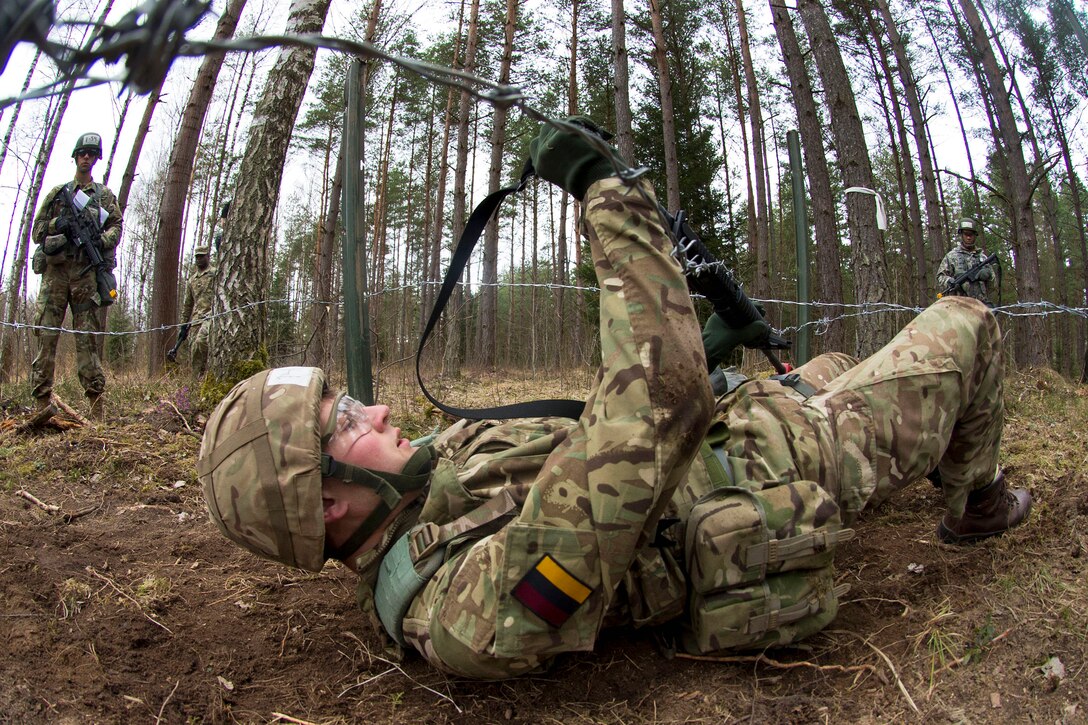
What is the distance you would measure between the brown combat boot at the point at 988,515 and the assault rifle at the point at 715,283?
0.89 m

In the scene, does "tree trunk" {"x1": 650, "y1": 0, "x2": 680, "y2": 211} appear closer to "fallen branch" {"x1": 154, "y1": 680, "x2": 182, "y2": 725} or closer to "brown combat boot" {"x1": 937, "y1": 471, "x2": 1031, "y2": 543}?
"brown combat boot" {"x1": 937, "y1": 471, "x2": 1031, "y2": 543}

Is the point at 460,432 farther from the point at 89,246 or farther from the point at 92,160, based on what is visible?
the point at 92,160

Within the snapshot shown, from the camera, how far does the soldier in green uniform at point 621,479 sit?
1.54 meters

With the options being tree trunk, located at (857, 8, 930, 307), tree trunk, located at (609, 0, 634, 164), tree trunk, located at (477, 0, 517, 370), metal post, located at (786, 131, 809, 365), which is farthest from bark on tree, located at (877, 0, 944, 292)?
metal post, located at (786, 131, 809, 365)

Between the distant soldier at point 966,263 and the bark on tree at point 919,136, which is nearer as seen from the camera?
the distant soldier at point 966,263

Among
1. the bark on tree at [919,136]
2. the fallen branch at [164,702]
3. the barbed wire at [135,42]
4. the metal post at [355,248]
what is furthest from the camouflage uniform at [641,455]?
the bark on tree at [919,136]

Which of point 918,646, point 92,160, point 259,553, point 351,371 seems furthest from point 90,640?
point 92,160

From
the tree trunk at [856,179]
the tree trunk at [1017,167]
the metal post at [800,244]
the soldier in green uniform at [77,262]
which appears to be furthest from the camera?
the tree trunk at [1017,167]

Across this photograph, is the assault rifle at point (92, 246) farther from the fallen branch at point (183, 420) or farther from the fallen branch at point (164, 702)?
the fallen branch at point (164, 702)

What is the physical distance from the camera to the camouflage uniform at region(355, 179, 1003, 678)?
4.97 ft

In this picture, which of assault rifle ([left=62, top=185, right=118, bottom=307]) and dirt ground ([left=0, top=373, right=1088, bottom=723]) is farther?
assault rifle ([left=62, top=185, right=118, bottom=307])

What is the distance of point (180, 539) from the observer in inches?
121

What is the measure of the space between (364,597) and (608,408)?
40.9 inches

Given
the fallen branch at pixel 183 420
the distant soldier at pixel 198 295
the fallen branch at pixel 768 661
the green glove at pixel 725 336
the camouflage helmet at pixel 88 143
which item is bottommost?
the fallen branch at pixel 768 661
